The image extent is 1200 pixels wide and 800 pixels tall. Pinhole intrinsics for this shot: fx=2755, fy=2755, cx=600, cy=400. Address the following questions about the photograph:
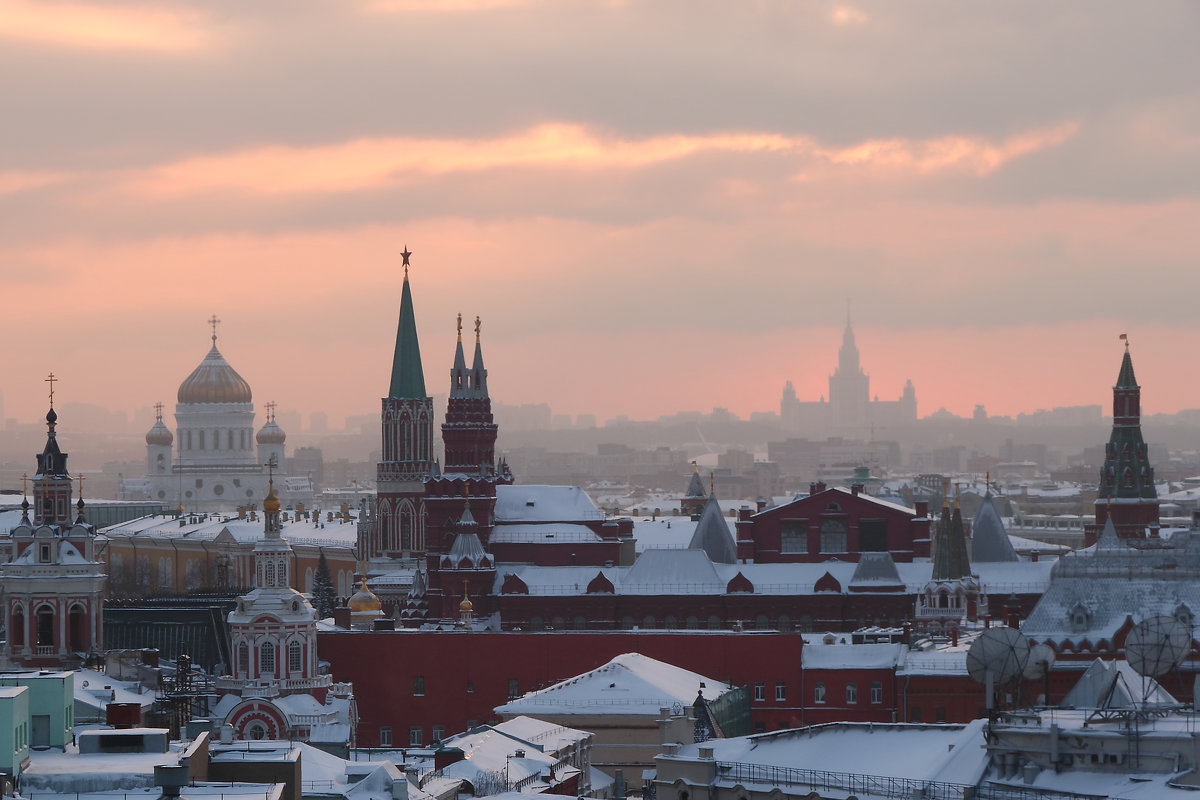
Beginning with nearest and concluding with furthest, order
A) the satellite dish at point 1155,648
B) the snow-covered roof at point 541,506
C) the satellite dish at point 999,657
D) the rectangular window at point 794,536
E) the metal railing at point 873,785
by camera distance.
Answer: the metal railing at point 873,785 < the satellite dish at point 1155,648 < the satellite dish at point 999,657 < the rectangular window at point 794,536 < the snow-covered roof at point 541,506

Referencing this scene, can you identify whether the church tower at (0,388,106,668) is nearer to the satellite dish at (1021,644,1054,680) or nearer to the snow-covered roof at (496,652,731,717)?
the snow-covered roof at (496,652,731,717)

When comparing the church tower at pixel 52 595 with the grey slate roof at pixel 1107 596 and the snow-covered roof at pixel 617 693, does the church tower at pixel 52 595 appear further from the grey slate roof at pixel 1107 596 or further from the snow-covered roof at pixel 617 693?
the grey slate roof at pixel 1107 596

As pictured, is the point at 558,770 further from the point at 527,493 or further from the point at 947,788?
the point at 527,493

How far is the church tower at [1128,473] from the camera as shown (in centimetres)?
11312

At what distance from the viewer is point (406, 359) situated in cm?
12838

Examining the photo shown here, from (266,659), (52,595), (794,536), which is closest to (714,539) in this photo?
(794,536)

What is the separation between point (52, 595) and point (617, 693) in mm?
19357

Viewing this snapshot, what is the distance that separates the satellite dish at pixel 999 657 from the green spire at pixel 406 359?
67.6 metres

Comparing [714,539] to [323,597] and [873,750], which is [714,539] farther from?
[873,750]

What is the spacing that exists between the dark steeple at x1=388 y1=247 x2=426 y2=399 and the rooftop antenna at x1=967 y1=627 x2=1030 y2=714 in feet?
222

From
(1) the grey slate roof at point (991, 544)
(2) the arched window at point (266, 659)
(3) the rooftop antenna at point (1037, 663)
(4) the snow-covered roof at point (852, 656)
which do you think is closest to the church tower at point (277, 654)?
(2) the arched window at point (266, 659)

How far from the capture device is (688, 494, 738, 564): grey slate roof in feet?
365

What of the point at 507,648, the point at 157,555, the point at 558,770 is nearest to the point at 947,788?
the point at 558,770

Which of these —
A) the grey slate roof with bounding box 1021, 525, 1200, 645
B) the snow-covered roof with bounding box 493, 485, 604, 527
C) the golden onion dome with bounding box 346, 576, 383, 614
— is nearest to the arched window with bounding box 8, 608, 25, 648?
the golden onion dome with bounding box 346, 576, 383, 614
